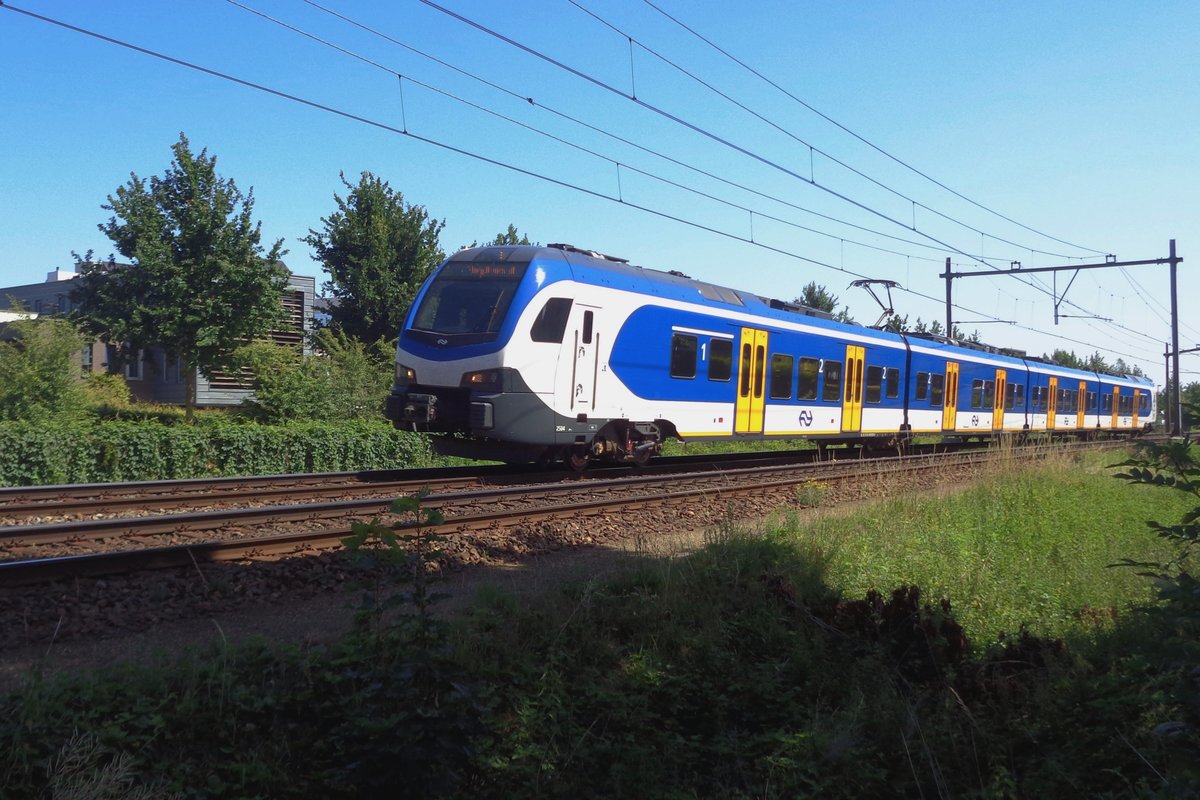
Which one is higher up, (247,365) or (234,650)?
(247,365)

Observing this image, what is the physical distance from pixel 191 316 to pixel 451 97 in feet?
53.2

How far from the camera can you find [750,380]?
1683 centimetres

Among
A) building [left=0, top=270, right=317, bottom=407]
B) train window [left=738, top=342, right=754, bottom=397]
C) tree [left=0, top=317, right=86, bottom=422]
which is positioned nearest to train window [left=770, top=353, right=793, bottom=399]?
train window [left=738, top=342, right=754, bottom=397]

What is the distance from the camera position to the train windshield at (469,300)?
502 inches

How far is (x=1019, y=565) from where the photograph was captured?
29.5 ft

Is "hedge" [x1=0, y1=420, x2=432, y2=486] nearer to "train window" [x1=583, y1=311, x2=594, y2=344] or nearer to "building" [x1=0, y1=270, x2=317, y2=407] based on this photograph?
"train window" [x1=583, y1=311, x2=594, y2=344]

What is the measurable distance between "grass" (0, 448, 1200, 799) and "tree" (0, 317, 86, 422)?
47.2 ft

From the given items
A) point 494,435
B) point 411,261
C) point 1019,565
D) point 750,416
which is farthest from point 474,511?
point 411,261

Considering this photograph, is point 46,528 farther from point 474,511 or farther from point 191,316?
point 191,316

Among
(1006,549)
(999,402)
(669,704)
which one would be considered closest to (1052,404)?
(999,402)

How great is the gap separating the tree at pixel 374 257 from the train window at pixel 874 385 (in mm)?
21083

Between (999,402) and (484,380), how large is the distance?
68.5 ft

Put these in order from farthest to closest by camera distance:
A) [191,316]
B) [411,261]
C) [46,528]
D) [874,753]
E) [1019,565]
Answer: [411,261] < [191,316] < [1019,565] < [46,528] < [874,753]

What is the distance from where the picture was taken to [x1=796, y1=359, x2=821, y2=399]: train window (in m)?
18.4
